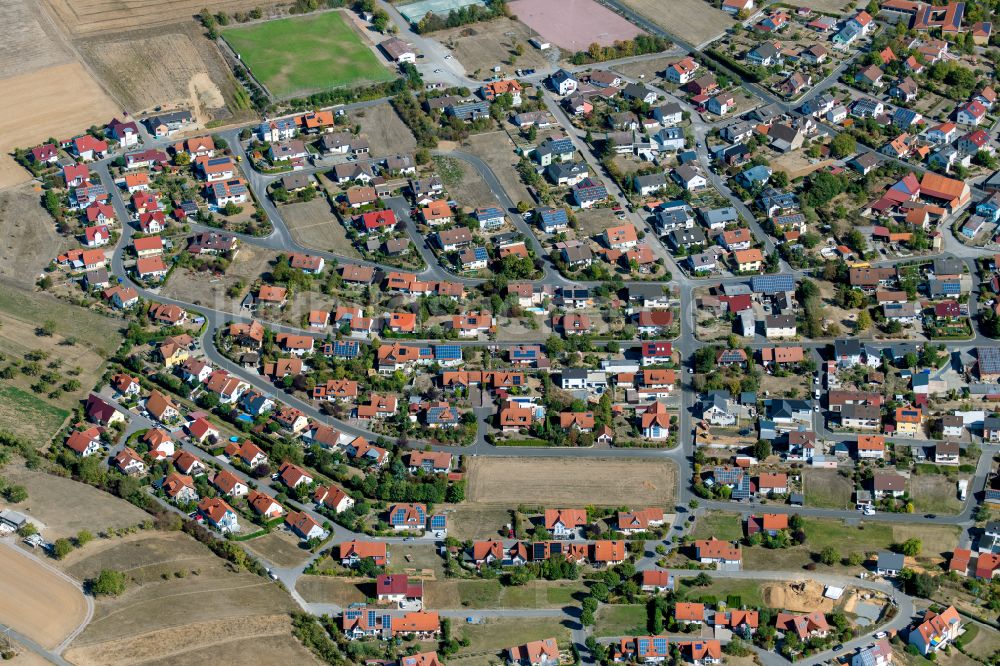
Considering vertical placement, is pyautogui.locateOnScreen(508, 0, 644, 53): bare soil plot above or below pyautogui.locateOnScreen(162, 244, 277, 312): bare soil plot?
above

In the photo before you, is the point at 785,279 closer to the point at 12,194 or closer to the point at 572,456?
the point at 572,456

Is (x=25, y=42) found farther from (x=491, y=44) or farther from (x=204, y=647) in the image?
(x=204, y=647)

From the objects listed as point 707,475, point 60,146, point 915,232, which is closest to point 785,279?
point 915,232

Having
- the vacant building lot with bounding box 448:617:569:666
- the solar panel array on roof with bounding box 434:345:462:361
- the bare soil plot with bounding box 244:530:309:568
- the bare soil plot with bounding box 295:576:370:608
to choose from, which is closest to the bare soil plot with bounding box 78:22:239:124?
the solar panel array on roof with bounding box 434:345:462:361

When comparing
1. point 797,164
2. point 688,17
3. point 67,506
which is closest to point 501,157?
point 797,164

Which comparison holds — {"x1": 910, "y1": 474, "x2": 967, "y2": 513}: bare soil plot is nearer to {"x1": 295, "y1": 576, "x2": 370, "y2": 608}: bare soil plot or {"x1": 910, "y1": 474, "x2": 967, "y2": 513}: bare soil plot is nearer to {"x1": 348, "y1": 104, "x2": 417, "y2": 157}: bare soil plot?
{"x1": 295, "y1": 576, "x2": 370, "y2": 608}: bare soil plot
